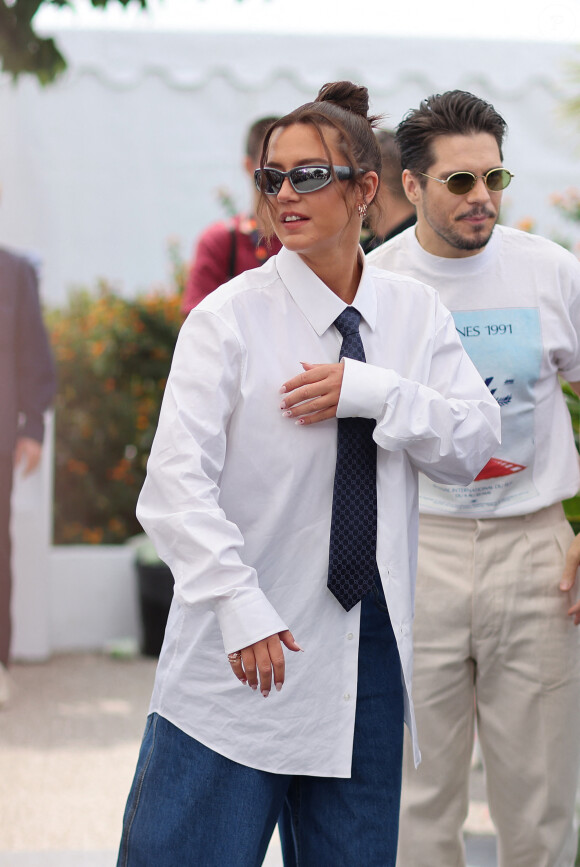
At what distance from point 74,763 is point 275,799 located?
276cm

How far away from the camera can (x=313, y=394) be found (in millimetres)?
1762

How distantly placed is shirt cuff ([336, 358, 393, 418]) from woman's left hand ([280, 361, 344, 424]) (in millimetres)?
10

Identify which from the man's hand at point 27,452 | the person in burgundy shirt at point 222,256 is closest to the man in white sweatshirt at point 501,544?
the person in burgundy shirt at point 222,256

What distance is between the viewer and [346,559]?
1818 millimetres

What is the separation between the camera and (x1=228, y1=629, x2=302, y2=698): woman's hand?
5.39ft

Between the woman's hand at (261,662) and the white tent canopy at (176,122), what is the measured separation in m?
4.64

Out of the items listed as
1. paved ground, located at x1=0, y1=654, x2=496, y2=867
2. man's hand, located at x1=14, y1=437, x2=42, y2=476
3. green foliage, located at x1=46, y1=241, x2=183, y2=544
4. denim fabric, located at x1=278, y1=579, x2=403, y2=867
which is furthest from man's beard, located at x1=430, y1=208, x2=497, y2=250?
green foliage, located at x1=46, y1=241, x2=183, y2=544

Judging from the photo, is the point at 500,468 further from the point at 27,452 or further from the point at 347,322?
the point at 27,452

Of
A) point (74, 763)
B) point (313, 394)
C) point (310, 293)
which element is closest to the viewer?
point (313, 394)

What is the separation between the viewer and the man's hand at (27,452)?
5.30 metres

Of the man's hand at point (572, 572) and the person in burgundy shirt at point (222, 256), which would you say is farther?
the person in burgundy shirt at point (222, 256)

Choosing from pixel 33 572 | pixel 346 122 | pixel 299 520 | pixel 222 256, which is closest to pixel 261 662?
pixel 299 520

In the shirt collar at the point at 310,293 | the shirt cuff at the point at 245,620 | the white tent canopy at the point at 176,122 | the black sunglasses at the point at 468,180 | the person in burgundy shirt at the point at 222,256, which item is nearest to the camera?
the shirt cuff at the point at 245,620

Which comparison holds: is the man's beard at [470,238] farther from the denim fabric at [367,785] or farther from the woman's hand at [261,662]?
the woman's hand at [261,662]
